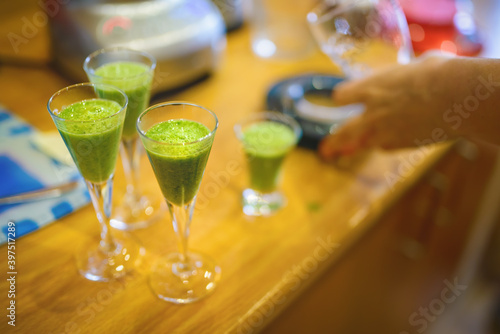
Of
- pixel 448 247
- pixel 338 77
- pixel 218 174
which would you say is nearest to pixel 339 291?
pixel 218 174

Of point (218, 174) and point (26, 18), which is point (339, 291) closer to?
point (218, 174)

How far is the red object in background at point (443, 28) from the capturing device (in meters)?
1.35

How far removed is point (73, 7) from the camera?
1.07 meters

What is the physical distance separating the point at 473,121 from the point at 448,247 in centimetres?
87

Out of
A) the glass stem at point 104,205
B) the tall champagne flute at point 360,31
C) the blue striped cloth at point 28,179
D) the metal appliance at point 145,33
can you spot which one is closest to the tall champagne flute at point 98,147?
the glass stem at point 104,205

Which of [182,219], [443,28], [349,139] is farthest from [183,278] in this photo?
[443,28]

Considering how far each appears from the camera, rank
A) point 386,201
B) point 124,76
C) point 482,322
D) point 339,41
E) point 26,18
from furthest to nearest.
Result: 1. point 482,322
2. point 26,18
3. point 339,41
4. point 386,201
5. point 124,76

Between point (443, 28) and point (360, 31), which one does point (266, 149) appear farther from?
point (443, 28)

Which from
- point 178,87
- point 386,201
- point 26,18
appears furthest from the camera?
point 26,18

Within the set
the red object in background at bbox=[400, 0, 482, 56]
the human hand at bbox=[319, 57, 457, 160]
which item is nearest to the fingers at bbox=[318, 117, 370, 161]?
the human hand at bbox=[319, 57, 457, 160]

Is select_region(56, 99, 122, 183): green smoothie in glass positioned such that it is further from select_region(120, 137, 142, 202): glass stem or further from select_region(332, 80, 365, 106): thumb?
select_region(332, 80, 365, 106): thumb

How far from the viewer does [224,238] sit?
2.70 ft

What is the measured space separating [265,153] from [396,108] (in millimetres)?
262

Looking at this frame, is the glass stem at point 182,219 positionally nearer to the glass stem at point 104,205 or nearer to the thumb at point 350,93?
the glass stem at point 104,205
